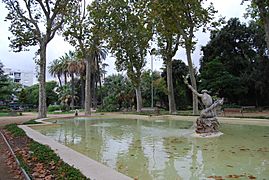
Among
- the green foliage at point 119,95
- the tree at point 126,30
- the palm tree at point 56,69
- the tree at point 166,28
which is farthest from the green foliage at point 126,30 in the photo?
the palm tree at point 56,69

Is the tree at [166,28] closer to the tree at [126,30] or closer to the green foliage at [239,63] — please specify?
the tree at [126,30]

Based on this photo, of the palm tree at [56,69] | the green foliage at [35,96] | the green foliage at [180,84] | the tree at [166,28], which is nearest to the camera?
the tree at [166,28]

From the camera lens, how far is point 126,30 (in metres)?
29.9

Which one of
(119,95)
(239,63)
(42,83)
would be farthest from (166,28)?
(119,95)

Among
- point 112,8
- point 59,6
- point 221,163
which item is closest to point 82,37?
point 112,8

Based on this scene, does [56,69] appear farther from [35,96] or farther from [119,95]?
[119,95]

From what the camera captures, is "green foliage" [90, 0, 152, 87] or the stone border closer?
the stone border

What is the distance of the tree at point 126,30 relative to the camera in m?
27.9

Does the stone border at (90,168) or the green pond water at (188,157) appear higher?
the stone border at (90,168)

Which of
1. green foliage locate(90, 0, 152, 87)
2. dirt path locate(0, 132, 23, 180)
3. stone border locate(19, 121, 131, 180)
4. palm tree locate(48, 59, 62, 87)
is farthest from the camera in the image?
palm tree locate(48, 59, 62, 87)

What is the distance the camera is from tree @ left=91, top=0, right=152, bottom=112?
A: 27.9 m

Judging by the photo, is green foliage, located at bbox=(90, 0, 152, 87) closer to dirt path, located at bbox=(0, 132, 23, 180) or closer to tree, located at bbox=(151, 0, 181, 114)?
A: tree, located at bbox=(151, 0, 181, 114)

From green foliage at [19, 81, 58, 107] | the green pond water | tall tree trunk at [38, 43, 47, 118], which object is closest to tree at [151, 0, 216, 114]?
tall tree trunk at [38, 43, 47, 118]

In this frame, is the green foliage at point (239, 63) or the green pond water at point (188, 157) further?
the green foliage at point (239, 63)
